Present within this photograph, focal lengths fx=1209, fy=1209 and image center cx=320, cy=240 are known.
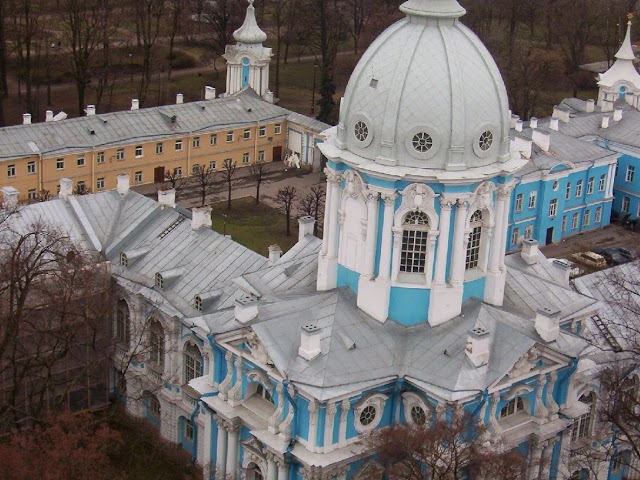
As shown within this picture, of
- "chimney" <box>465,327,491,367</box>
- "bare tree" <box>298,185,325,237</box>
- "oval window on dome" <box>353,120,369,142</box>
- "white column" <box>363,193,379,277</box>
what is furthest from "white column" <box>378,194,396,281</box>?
"bare tree" <box>298,185,325,237</box>

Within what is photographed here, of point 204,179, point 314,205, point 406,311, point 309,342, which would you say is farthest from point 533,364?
point 204,179

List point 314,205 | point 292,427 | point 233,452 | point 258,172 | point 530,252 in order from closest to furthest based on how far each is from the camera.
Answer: point 292,427 < point 233,452 < point 530,252 < point 314,205 < point 258,172

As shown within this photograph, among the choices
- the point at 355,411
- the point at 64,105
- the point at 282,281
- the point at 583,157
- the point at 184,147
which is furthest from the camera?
the point at 64,105

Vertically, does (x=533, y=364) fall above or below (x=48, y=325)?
above

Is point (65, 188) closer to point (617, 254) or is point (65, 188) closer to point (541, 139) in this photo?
point (541, 139)

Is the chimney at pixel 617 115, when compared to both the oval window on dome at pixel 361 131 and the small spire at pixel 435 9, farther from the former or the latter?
the oval window on dome at pixel 361 131

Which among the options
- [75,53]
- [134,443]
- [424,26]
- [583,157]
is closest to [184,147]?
[75,53]

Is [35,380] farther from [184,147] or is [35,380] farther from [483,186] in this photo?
[184,147]
